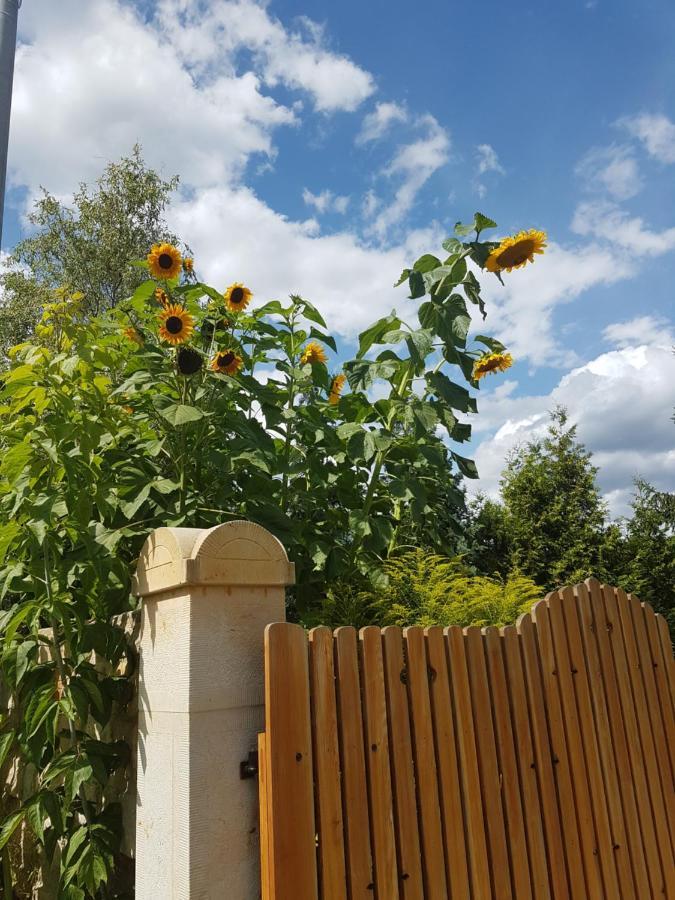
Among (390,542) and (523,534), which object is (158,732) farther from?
(523,534)

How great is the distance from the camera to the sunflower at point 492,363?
378cm

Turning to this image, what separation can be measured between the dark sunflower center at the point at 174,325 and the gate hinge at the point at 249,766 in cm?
182

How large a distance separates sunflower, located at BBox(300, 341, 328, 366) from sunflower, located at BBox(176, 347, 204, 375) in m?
1.03

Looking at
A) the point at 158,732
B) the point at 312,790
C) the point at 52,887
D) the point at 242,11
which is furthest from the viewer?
the point at 242,11

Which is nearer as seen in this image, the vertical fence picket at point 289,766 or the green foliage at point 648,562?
the vertical fence picket at point 289,766

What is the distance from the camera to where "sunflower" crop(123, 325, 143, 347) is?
129 inches

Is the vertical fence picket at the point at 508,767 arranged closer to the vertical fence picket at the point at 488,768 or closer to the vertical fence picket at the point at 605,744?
the vertical fence picket at the point at 488,768

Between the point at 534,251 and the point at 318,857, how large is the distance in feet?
9.06

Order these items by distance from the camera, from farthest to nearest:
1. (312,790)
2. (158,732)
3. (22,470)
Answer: (22,470)
(158,732)
(312,790)

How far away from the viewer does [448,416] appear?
3.45m

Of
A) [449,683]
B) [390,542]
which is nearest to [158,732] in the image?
[449,683]

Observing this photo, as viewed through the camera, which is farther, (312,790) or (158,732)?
(158,732)

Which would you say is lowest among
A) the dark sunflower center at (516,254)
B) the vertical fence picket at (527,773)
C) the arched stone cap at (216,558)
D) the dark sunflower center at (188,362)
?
the vertical fence picket at (527,773)

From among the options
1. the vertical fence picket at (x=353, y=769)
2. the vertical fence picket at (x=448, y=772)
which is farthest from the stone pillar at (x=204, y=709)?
the vertical fence picket at (x=448, y=772)
